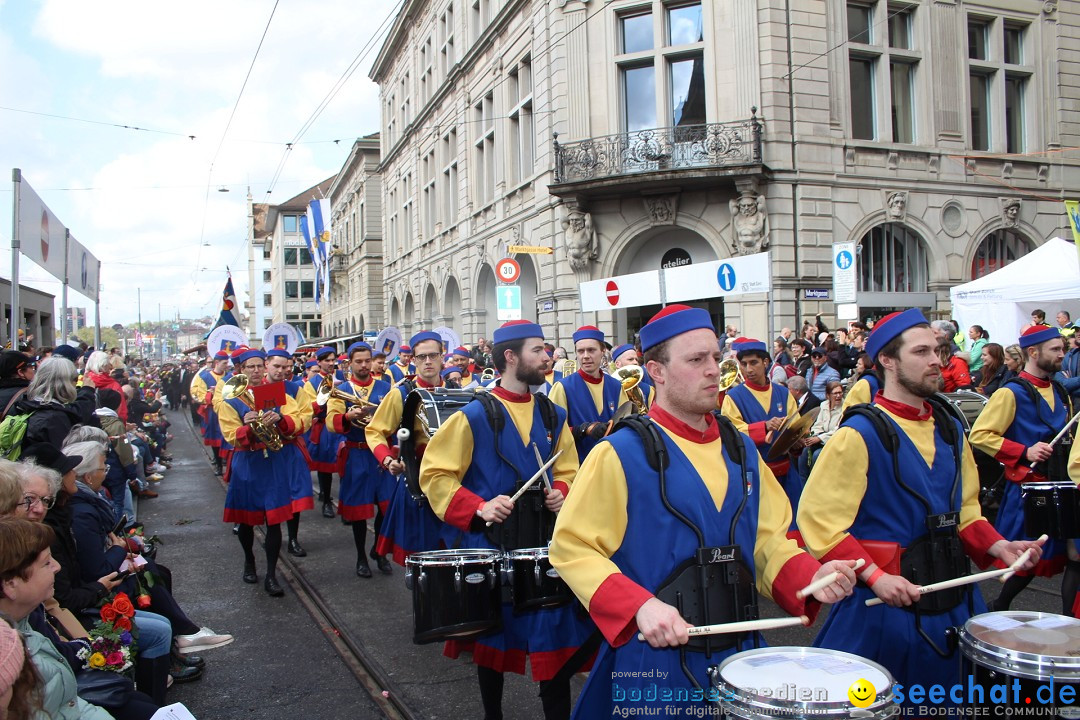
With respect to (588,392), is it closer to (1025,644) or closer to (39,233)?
(1025,644)

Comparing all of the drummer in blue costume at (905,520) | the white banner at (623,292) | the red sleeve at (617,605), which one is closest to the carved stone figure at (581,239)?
the white banner at (623,292)

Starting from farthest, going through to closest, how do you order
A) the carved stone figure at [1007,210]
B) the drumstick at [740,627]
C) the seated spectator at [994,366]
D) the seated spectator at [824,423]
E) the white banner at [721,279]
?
the carved stone figure at [1007,210], the white banner at [721,279], the seated spectator at [824,423], the seated spectator at [994,366], the drumstick at [740,627]

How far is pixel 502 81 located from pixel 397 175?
18149 millimetres

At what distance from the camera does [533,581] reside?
4.07 metres

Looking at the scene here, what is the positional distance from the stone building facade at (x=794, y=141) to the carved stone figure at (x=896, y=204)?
4cm

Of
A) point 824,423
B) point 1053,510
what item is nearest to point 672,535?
point 1053,510

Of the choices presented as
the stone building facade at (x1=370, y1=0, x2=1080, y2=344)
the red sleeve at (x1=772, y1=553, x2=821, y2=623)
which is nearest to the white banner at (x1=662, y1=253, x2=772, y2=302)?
the stone building facade at (x1=370, y1=0, x2=1080, y2=344)

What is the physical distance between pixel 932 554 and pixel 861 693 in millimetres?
1173

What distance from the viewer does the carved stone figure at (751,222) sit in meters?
19.4

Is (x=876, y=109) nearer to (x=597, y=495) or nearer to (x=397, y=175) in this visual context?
(x=597, y=495)

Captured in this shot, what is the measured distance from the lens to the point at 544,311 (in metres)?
23.5

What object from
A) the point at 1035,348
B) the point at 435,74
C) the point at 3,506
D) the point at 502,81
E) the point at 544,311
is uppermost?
the point at 435,74

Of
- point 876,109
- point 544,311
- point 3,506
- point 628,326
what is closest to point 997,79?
point 876,109

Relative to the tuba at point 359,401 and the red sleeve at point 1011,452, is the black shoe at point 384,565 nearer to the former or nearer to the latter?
the tuba at point 359,401
